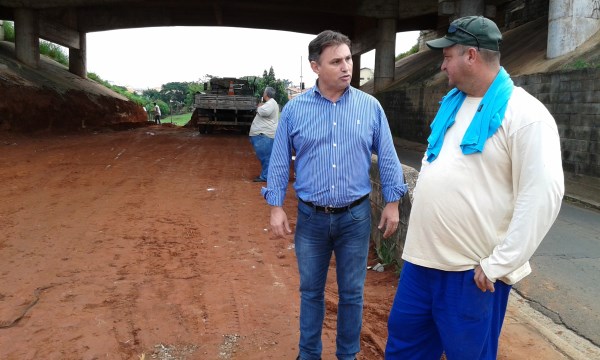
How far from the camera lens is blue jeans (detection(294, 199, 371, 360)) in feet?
9.04

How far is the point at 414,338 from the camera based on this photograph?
7.61ft

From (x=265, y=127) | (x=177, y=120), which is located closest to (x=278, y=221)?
Answer: (x=265, y=127)

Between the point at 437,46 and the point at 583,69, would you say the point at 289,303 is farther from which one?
the point at 583,69

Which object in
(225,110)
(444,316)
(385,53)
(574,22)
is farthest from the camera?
(385,53)

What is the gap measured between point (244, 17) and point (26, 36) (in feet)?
36.0

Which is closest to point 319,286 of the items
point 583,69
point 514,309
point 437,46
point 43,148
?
point 437,46

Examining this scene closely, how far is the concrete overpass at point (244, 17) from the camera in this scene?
835 inches

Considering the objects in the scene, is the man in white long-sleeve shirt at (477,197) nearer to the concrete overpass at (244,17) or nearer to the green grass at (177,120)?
the concrete overpass at (244,17)

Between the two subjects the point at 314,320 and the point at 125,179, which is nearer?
the point at 314,320

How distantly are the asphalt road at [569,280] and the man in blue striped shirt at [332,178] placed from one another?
2060 millimetres

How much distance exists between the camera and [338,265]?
113 inches

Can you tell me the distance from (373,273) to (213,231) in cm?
219

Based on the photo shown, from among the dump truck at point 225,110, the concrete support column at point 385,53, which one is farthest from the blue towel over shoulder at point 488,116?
the concrete support column at point 385,53

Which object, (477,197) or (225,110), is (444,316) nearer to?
(477,197)
